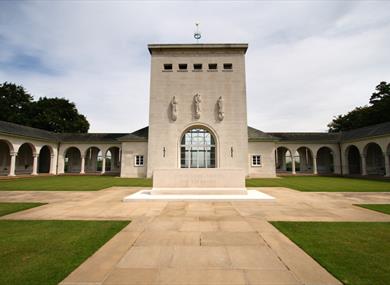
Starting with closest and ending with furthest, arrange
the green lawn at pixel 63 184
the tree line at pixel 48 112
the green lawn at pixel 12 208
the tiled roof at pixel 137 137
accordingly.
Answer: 1. the green lawn at pixel 12 208
2. the green lawn at pixel 63 184
3. the tiled roof at pixel 137 137
4. the tree line at pixel 48 112

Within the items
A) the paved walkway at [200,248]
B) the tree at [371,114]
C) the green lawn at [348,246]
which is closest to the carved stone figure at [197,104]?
the paved walkway at [200,248]

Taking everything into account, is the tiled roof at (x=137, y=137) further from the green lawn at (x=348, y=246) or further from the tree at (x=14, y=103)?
the tree at (x=14, y=103)

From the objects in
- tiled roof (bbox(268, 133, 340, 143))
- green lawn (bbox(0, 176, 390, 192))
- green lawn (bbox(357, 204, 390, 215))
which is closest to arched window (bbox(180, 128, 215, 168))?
green lawn (bbox(0, 176, 390, 192))

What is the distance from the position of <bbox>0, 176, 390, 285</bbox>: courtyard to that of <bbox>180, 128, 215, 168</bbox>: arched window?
18.0 meters

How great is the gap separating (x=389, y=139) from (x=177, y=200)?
2685 centimetres

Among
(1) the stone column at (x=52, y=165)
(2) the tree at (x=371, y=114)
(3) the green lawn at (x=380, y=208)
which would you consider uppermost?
(2) the tree at (x=371, y=114)

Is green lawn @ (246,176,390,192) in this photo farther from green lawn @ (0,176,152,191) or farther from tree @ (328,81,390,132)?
tree @ (328,81,390,132)

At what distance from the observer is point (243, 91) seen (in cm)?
2616

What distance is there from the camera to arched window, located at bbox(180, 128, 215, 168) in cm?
2597

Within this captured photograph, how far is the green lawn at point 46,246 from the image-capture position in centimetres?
338

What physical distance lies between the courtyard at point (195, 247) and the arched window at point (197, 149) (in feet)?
58.9

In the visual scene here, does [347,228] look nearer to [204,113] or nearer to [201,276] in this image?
[201,276]

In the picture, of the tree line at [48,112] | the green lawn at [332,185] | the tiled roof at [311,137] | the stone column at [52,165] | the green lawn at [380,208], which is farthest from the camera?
the tree line at [48,112]

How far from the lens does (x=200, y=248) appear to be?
452cm
